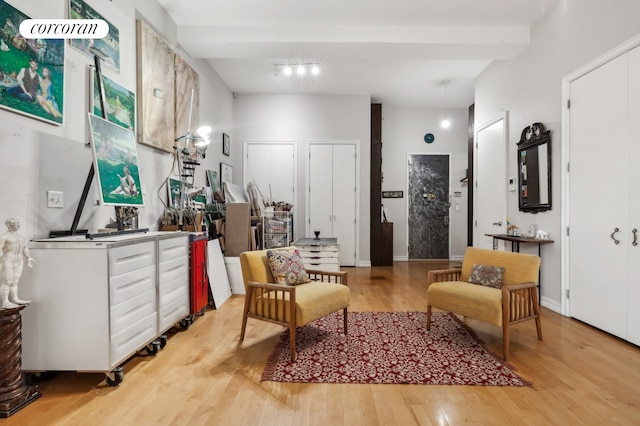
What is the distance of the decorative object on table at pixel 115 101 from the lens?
8.57ft

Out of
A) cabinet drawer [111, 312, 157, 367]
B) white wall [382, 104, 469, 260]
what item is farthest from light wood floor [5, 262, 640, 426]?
white wall [382, 104, 469, 260]

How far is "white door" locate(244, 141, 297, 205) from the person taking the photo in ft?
21.1

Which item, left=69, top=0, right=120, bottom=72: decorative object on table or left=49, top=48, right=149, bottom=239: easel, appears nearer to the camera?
left=49, top=48, right=149, bottom=239: easel

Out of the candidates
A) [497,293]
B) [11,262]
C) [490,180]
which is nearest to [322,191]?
[490,180]

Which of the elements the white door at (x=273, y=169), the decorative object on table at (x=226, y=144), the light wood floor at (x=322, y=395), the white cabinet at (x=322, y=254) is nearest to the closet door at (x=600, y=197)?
the light wood floor at (x=322, y=395)

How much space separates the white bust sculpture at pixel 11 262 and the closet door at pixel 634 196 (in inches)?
176

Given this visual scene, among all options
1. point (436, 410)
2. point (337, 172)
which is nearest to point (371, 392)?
point (436, 410)

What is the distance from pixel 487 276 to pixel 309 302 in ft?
5.66

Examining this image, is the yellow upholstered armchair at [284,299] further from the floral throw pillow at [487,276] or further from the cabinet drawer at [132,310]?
the floral throw pillow at [487,276]

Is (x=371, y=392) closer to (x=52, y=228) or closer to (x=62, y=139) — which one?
(x=52, y=228)

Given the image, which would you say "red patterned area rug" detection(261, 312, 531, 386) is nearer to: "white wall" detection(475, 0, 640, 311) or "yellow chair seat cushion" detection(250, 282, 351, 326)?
"yellow chair seat cushion" detection(250, 282, 351, 326)

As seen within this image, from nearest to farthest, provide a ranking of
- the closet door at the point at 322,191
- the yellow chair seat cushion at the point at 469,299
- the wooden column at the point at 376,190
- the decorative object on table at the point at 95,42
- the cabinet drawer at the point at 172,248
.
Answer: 1. the decorative object on table at the point at 95,42
2. the yellow chair seat cushion at the point at 469,299
3. the cabinet drawer at the point at 172,248
4. the closet door at the point at 322,191
5. the wooden column at the point at 376,190

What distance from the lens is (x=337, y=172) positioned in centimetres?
642

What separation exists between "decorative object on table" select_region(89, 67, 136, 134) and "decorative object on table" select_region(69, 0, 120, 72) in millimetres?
155
